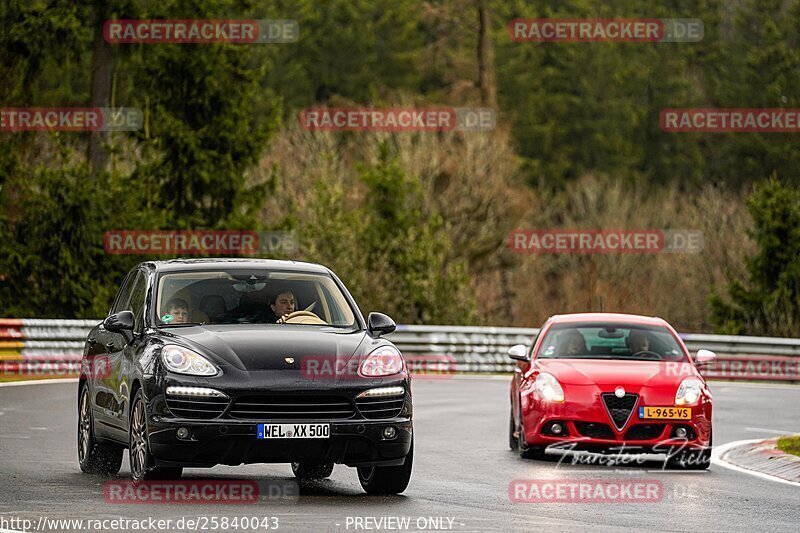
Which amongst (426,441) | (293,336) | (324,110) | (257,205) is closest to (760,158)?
(324,110)

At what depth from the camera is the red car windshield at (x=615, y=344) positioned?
17.8 meters

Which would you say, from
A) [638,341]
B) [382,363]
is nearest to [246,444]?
[382,363]

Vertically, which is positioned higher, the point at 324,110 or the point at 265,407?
the point at 324,110

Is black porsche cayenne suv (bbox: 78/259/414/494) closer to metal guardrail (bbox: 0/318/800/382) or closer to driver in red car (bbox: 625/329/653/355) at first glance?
driver in red car (bbox: 625/329/653/355)

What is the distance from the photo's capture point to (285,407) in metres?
11.8

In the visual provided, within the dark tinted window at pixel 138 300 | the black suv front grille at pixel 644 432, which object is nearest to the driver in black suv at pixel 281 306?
the dark tinted window at pixel 138 300

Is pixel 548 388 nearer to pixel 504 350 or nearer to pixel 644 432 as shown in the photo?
pixel 644 432

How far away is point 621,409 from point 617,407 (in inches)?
1.7

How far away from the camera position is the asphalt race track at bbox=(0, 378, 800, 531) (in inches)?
443

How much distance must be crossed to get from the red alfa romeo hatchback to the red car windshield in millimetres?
98

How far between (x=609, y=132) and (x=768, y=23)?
364 inches

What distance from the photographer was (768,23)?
82188 mm

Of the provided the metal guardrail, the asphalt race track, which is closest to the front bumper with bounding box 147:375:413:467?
the asphalt race track

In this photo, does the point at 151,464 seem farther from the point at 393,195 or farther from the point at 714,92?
the point at 714,92
